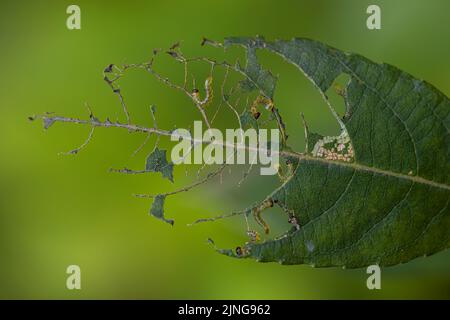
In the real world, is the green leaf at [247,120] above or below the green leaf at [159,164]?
above

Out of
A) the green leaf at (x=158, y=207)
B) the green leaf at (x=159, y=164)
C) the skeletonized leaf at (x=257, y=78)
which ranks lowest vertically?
the green leaf at (x=158, y=207)

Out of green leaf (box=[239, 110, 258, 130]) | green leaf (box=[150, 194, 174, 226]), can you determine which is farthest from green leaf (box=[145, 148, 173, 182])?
green leaf (box=[239, 110, 258, 130])

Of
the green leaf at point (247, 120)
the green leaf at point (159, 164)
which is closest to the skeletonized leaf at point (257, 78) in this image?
the green leaf at point (247, 120)

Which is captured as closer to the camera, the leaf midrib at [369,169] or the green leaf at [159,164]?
the leaf midrib at [369,169]

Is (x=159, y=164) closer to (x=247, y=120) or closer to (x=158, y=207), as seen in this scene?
(x=158, y=207)

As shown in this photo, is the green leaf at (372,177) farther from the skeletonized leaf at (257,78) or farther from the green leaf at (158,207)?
the green leaf at (158,207)

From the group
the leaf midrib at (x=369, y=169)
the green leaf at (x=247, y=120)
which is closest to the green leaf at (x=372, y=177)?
the leaf midrib at (x=369, y=169)
